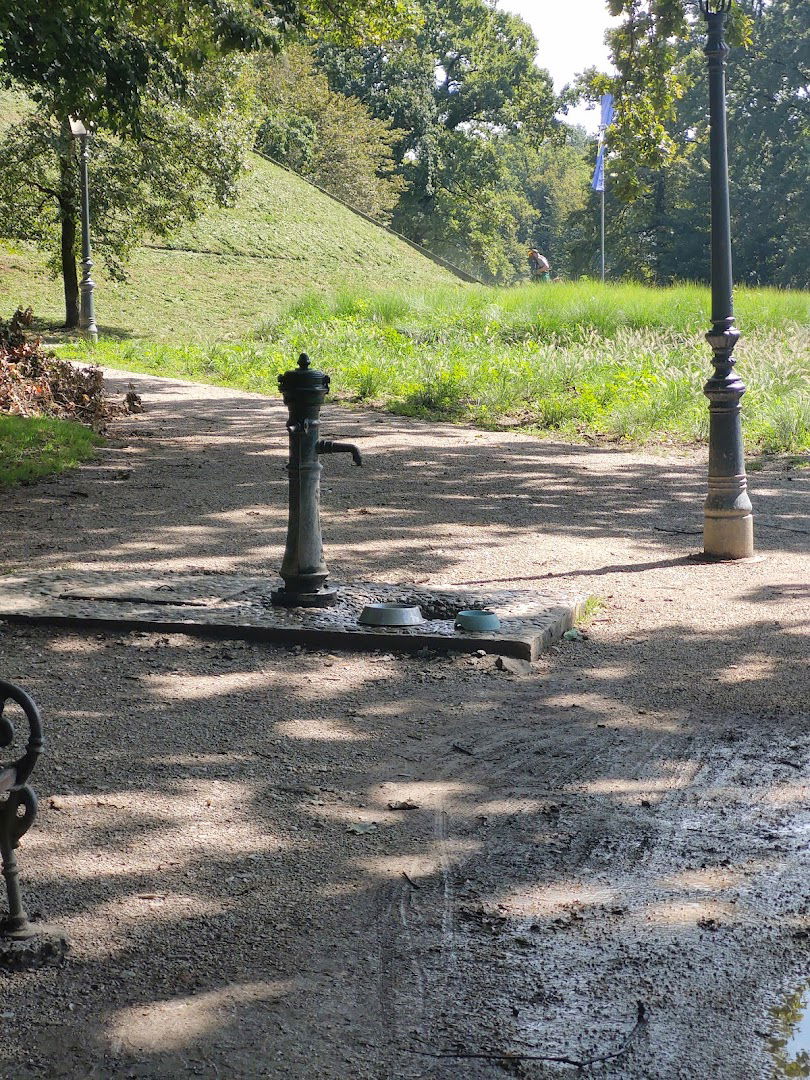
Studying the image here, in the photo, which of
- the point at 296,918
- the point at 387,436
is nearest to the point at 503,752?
the point at 296,918

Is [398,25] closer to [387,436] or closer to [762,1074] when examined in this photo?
[387,436]

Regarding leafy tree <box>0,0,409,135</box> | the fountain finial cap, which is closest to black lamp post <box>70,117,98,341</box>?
leafy tree <box>0,0,409,135</box>

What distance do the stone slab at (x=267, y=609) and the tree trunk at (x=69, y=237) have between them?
1868cm

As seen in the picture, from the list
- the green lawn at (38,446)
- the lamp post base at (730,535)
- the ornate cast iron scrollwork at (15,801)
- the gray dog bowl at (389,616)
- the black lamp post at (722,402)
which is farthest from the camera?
the green lawn at (38,446)

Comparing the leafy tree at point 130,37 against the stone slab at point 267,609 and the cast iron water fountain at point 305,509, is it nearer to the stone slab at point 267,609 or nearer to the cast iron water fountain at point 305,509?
the stone slab at point 267,609

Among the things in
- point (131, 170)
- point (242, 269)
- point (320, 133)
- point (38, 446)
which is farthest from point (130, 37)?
point (320, 133)

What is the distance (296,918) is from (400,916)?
0.26 meters

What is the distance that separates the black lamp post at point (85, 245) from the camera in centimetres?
2119

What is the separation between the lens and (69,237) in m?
24.8

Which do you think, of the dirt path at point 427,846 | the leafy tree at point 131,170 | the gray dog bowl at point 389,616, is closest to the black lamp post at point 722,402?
the dirt path at point 427,846

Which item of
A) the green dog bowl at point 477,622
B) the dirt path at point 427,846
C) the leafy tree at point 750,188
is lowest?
the dirt path at point 427,846

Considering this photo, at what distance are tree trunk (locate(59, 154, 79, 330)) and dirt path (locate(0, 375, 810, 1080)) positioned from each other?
1804 cm

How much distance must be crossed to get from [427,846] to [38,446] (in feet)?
27.5

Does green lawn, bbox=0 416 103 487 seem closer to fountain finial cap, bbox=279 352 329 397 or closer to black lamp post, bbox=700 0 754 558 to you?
fountain finial cap, bbox=279 352 329 397
